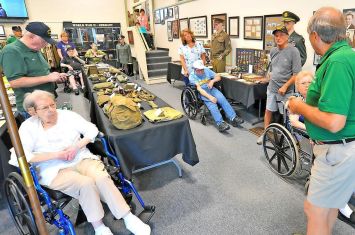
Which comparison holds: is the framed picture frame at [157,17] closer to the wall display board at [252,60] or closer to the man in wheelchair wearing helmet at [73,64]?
the man in wheelchair wearing helmet at [73,64]

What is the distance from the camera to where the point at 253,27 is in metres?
4.18

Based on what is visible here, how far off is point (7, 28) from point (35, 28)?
778cm

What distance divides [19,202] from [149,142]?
3.07 feet

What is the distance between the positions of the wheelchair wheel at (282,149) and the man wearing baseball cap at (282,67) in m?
0.54

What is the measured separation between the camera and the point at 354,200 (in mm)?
1975

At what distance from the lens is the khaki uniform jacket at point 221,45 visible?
4543mm

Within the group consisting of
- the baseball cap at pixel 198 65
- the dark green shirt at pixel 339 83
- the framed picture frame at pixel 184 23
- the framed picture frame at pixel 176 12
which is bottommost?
the baseball cap at pixel 198 65

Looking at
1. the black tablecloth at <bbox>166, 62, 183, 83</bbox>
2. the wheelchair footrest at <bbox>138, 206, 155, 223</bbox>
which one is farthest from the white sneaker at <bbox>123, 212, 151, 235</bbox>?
the black tablecloth at <bbox>166, 62, 183, 83</bbox>

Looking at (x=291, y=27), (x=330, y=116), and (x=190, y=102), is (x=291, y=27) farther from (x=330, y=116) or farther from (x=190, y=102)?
(x=330, y=116)

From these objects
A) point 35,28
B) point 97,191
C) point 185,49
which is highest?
point 35,28

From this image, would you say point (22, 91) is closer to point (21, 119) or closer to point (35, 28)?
point (21, 119)

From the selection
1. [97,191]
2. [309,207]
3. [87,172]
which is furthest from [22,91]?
[309,207]

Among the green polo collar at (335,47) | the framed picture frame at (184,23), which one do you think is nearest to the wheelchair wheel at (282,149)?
the green polo collar at (335,47)

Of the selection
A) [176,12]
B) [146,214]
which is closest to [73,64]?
[176,12]
